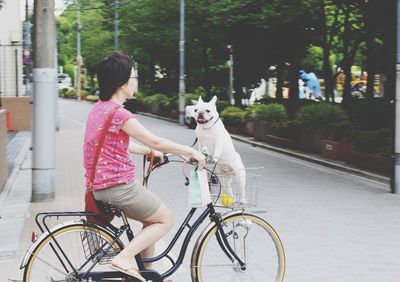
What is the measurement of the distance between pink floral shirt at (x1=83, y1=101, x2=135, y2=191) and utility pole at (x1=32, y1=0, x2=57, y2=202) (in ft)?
20.1

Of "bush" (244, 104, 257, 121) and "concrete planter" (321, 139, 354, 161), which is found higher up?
"bush" (244, 104, 257, 121)

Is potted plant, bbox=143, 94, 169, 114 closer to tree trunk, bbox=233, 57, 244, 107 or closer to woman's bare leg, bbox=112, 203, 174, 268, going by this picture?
tree trunk, bbox=233, 57, 244, 107

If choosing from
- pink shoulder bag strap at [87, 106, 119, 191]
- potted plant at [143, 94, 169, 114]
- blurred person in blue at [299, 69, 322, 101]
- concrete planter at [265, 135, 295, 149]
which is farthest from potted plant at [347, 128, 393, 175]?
potted plant at [143, 94, 169, 114]

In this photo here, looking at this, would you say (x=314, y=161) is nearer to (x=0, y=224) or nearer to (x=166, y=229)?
(x=0, y=224)

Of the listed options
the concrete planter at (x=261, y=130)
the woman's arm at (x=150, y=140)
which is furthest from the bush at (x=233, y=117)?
the woman's arm at (x=150, y=140)

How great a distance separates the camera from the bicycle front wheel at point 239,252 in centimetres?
525

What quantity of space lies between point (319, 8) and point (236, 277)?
17.3 m

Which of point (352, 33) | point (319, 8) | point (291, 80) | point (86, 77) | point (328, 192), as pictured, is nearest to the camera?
point (328, 192)

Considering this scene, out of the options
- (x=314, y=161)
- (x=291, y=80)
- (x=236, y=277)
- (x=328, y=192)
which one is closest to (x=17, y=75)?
(x=291, y=80)

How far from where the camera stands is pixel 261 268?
18.0ft

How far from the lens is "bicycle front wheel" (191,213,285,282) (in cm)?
525

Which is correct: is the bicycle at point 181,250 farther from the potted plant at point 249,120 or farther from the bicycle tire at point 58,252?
the potted plant at point 249,120

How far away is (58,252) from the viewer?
4.95m

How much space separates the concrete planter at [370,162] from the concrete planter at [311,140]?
8.26 feet
